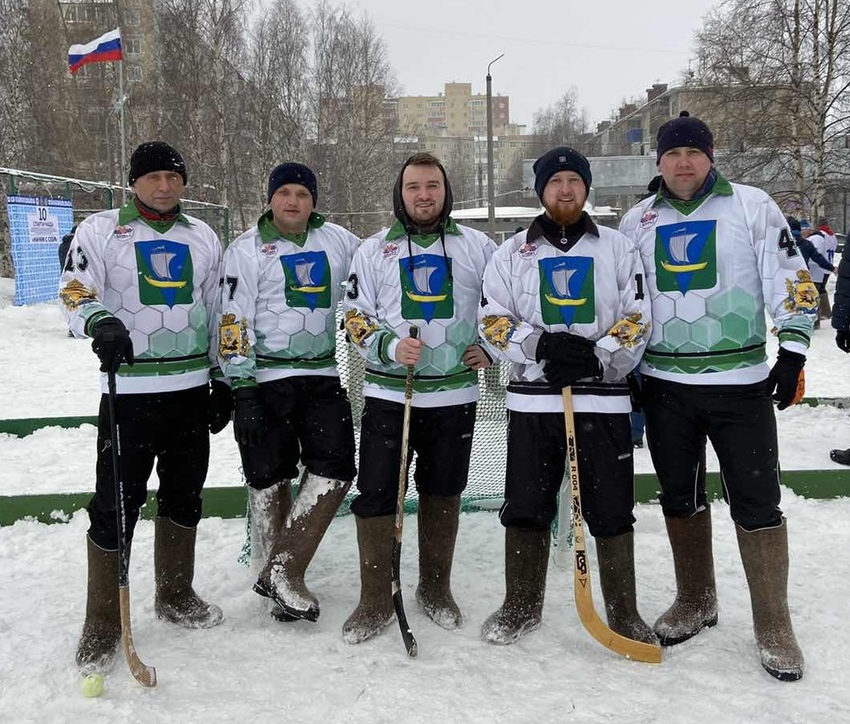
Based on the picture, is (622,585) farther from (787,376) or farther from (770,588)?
(787,376)

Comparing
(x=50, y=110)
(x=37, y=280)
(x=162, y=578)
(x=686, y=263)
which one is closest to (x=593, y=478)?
(x=686, y=263)

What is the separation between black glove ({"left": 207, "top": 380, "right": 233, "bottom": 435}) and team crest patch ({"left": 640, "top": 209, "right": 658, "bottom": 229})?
6.07 ft

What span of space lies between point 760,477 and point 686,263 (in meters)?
0.83

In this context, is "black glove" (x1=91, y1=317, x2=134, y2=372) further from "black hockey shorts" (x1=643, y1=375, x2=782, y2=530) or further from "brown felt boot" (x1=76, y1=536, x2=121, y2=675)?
"black hockey shorts" (x1=643, y1=375, x2=782, y2=530)

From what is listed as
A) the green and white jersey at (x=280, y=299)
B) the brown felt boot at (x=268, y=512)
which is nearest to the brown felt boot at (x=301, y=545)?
the brown felt boot at (x=268, y=512)

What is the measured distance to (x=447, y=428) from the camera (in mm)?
3039

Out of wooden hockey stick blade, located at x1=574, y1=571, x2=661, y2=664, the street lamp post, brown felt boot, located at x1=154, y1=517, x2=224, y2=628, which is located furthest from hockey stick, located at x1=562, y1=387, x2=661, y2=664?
the street lamp post

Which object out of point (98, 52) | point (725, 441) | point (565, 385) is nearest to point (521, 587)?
point (565, 385)

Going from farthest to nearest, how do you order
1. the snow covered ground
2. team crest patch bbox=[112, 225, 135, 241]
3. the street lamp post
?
the street lamp post, team crest patch bbox=[112, 225, 135, 241], the snow covered ground

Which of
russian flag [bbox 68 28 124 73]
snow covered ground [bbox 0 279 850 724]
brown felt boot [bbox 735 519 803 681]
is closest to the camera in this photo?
snow covered ground [bbox 0 279 850 724]

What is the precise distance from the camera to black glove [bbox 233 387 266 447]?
9.59 feet

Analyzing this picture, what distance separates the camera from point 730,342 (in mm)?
2648

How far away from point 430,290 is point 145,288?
3.74ft

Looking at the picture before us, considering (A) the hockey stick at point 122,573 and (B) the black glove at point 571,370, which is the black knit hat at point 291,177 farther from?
(B) the black glove at point 571,370
